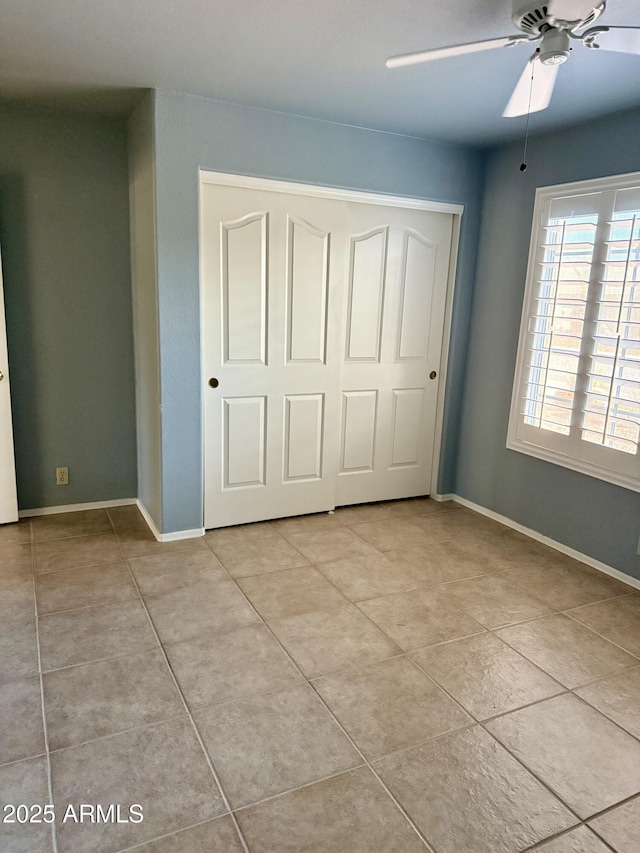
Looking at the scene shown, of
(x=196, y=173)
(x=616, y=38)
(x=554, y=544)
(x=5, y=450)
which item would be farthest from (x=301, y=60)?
(x=554, y=544)

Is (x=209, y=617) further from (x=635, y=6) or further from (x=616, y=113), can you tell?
(x=616, y=113)

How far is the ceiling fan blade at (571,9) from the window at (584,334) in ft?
4.66

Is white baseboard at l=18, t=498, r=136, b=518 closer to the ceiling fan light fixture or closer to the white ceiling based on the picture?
the white ceiling

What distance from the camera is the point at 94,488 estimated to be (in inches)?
152

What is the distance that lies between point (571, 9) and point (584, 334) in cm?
181

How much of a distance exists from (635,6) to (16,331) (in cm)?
335

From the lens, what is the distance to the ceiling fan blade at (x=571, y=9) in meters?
1.68

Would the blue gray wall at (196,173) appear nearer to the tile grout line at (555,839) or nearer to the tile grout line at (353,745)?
the tile grout line at (353,745)

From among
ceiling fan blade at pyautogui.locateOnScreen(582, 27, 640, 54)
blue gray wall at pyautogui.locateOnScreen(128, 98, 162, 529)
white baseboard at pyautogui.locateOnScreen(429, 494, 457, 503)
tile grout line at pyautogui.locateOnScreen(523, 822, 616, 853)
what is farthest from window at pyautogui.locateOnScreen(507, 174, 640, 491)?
blue gray wall at pyautogui.locateOnScreen(128, 98, 162, 529)

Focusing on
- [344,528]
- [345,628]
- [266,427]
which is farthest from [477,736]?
[266,427]

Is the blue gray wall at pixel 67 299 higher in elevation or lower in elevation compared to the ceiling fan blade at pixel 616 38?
lower

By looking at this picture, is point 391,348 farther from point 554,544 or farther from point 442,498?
point 554,544

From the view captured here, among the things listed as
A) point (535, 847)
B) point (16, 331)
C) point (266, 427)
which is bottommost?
point (535, 847)

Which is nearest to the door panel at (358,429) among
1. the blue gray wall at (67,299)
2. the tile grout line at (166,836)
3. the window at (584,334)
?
the window at (584,334)
